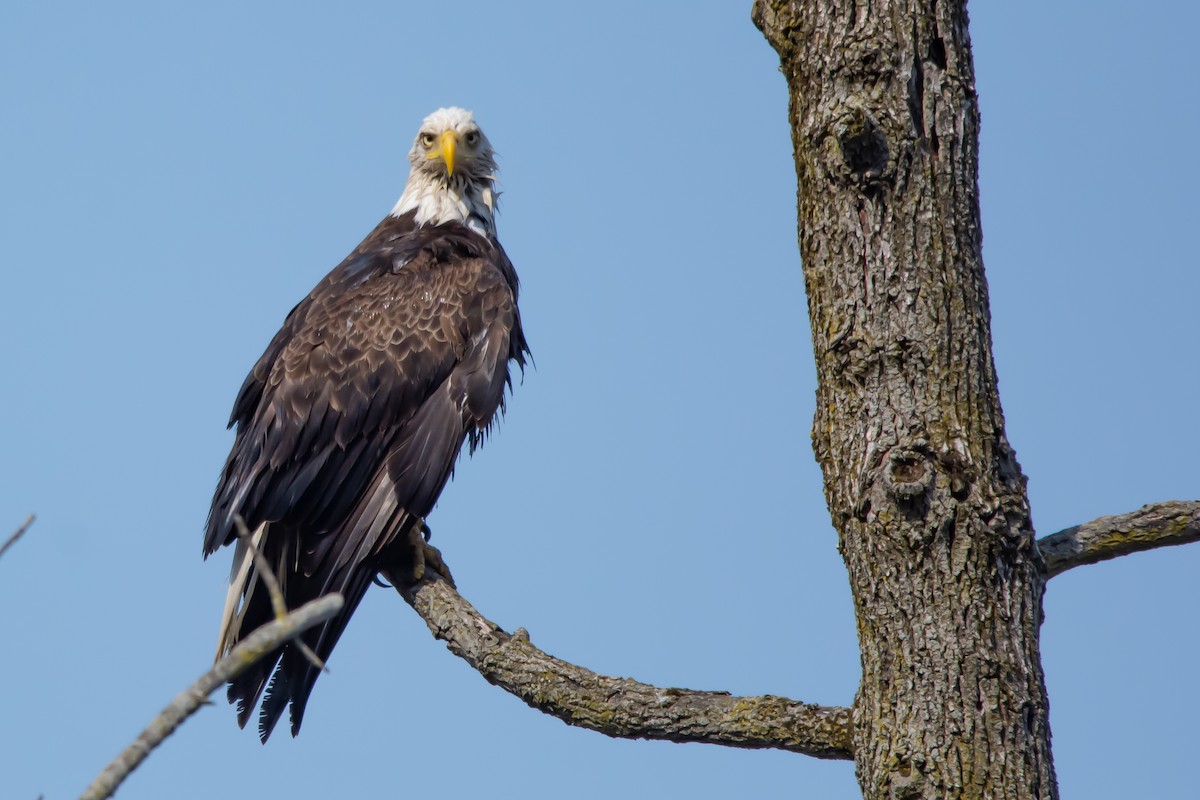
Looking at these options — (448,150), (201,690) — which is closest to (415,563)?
(448,150)

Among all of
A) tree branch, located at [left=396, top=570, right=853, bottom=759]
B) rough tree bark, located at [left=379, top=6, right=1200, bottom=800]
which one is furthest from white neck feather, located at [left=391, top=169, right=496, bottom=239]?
rough tree bark, located at [left=379, top=6, right=1200, bottom=800]

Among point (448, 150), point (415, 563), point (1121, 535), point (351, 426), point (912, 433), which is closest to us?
Answer: point (912, 433)

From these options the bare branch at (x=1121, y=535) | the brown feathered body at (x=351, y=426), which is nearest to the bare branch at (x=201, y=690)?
the bare branch at (x=1121, y=535)

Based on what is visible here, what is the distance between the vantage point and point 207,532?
5.80 meters

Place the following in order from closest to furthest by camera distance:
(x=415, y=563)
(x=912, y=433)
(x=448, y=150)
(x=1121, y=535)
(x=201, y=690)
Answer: (x=201, y=690)
(x=912, y=433)
(x=1121, y=535)
(x=415, y=563)
(x=448, y=150)

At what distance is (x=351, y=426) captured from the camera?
19.5ft

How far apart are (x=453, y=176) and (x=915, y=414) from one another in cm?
455

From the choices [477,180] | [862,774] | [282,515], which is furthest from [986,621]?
[477,180]

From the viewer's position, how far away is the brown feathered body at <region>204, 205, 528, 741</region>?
18.2ft

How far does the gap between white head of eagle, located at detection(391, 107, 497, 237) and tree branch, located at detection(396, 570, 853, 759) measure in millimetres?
3596

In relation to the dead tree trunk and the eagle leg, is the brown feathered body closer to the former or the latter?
the eagle leg

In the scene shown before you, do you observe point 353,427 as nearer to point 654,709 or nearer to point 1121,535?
point 654,709

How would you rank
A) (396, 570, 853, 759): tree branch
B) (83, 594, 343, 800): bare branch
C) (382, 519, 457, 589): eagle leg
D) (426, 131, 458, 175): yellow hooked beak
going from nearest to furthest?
1. (83, 594, 343, 800): bare branch
2. (396, 570, 853, 759): tree branch
3. (382, 519, 457, 589): eagle leg
4. (426, 131, 458, 175): yellow hooked beak

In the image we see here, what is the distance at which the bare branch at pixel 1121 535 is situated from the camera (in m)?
3.63
